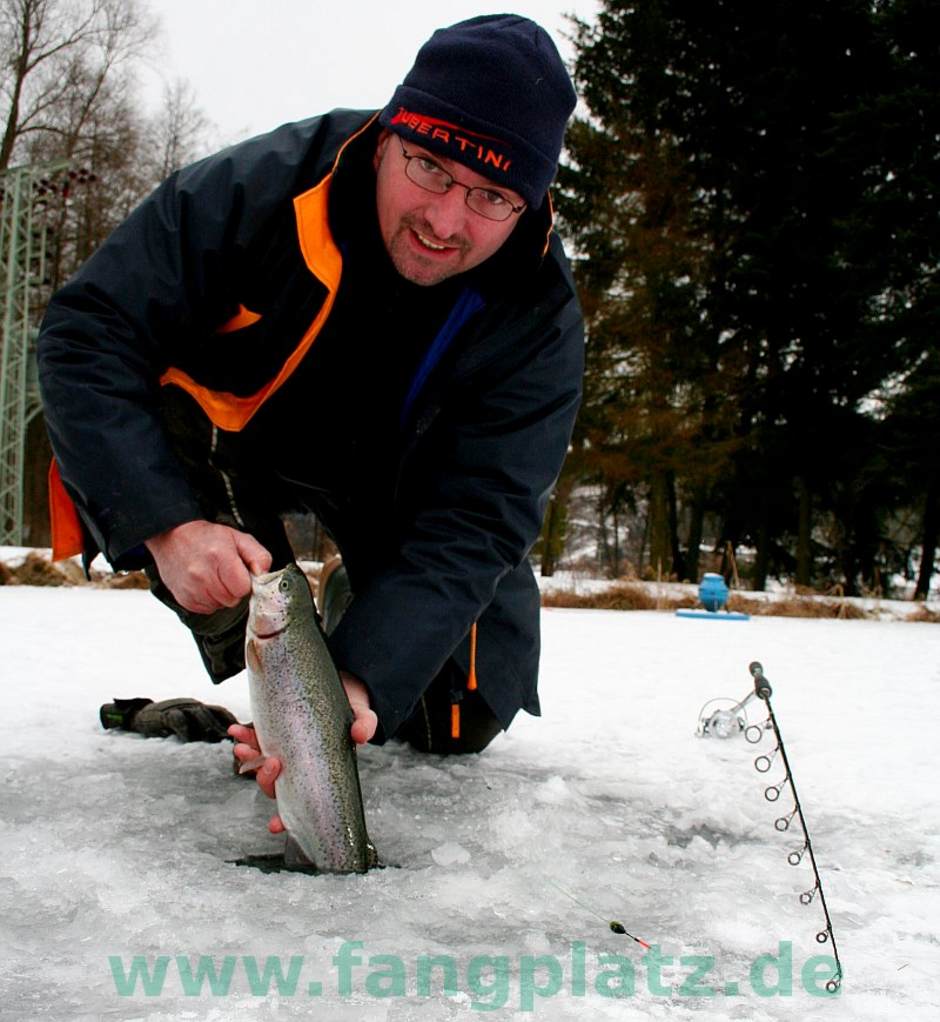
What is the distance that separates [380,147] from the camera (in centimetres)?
249

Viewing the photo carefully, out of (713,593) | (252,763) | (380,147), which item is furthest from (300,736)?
(713,593)

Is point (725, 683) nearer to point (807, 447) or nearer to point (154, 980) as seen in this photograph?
point (154, 980)

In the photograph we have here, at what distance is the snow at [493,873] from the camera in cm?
153

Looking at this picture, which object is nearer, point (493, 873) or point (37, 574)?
point (493, 873)

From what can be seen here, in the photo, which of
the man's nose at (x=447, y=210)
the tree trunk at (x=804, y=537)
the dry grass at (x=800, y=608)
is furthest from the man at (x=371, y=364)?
the tree trunk at (x=804, y=537)

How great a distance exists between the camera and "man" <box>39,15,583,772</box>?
2.21 meters

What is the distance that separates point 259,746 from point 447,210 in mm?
1328

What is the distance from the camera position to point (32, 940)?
162 centimetres

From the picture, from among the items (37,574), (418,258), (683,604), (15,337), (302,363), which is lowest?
(683,604)

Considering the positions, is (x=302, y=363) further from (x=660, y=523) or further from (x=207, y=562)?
(x=660, y=523)

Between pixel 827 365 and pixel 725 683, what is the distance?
16137 millimetres

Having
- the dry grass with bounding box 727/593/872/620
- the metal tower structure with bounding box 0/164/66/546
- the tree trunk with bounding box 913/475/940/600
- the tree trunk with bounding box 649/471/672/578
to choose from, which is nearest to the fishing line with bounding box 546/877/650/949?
the dry grass with bounding box 727/593/872/620

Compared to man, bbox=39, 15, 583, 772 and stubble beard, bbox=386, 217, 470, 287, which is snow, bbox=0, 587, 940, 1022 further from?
stubble beard, bbox=386, 217, 470, 287

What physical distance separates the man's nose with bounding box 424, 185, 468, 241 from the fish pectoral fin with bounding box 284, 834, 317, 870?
1.44m
